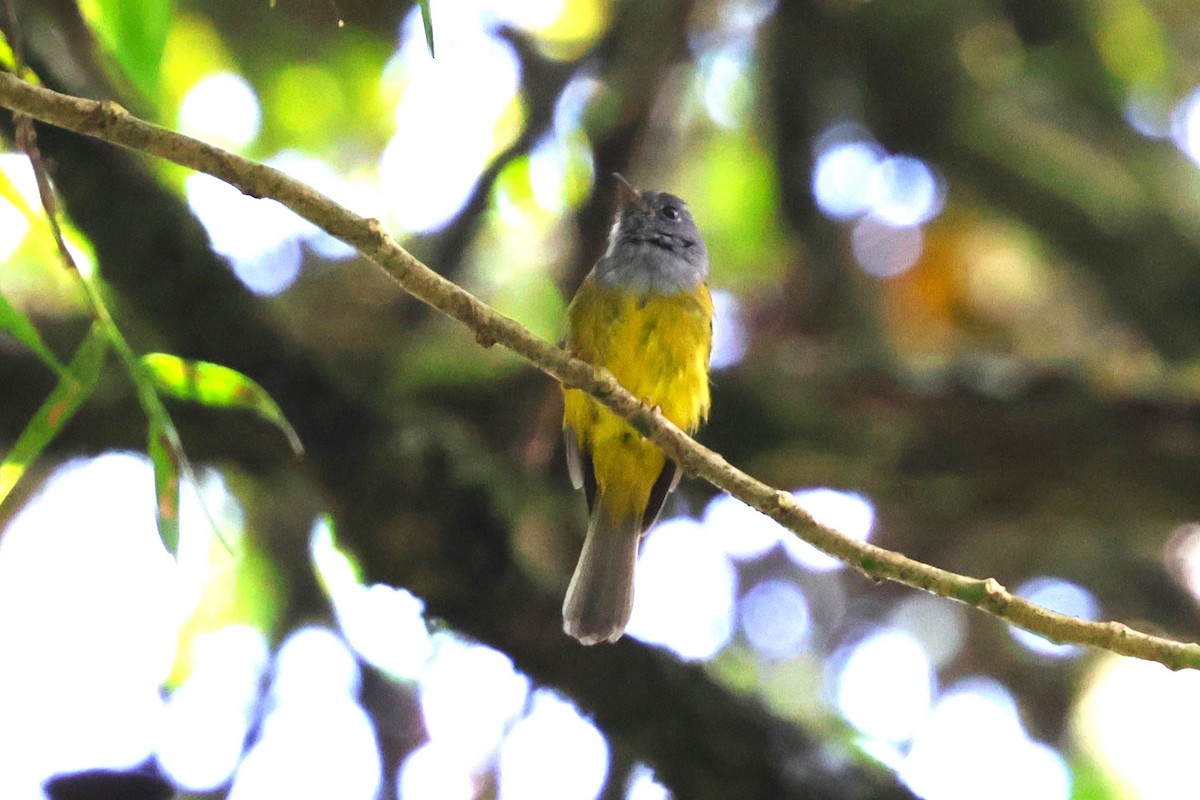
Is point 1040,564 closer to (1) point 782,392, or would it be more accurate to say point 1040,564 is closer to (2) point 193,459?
(1) point 782,392

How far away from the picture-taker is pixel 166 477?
1998 mm

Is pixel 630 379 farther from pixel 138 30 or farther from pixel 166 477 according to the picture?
pixel 138 30

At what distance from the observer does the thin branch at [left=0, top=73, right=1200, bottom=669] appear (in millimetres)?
1655

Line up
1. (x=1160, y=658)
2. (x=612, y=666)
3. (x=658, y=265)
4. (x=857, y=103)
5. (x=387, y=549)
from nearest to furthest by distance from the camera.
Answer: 1. (x=1160, y=658)
2. (x=387, y=549)
3. (x=612, y=666)
4. (x=658, y=265)
5. (x=857, y=103)

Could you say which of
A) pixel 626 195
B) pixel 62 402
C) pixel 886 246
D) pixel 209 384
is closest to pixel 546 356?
pixel 209 384

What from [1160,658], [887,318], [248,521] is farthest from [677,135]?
[1160,658]

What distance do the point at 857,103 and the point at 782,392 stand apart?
1466mm

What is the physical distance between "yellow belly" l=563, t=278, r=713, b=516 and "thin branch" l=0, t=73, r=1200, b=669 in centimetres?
123

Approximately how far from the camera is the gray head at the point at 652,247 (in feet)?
13.1

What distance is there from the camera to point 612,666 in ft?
11.2

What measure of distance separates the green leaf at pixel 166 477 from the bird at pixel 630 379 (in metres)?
1.63

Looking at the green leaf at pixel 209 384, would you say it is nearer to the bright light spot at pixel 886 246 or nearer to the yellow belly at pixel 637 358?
the yellow belly at pixel 637 358

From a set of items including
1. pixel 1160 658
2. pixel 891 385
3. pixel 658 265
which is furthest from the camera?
pixel 658 265

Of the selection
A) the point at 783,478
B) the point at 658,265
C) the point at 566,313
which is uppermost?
the point at 658,265
